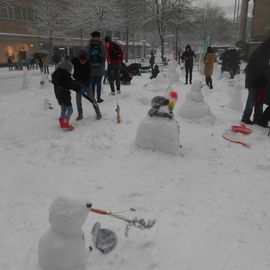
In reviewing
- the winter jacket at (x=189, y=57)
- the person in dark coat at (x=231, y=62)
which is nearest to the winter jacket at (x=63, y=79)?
the winter jacket at (x=189, y=57)

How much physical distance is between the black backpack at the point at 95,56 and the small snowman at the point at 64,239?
6.30 meters

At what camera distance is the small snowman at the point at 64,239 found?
2.41 m

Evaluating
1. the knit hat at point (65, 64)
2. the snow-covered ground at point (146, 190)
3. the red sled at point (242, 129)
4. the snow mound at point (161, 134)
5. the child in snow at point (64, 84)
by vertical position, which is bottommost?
the snow-covered ground at point (146, 190)

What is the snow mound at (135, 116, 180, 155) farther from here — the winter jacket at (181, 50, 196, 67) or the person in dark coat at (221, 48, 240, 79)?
the person in dark coat at (221, 48, 240, 79)

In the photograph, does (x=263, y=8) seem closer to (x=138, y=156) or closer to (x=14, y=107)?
(x=14, y=107)

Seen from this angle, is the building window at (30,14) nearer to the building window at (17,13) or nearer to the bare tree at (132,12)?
the building window at (17,13)

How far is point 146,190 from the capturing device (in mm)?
4148

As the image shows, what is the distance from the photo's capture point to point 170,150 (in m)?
5.28

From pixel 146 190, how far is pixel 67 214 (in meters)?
1.89

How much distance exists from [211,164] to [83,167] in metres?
2.11

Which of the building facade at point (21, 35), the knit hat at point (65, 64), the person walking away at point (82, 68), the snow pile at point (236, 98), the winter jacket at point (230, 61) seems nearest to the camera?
the knit hat at point (65, 64)

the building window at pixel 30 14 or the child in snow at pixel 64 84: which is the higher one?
the building window at pixel 30 14

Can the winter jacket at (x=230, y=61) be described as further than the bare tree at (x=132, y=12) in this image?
No

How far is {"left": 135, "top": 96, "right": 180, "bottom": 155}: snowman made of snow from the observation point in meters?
5.22
